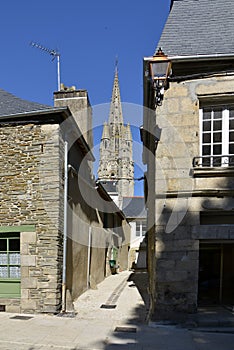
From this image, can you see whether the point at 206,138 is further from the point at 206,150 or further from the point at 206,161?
the point at 206,161

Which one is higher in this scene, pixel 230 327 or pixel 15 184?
pixel 15 184

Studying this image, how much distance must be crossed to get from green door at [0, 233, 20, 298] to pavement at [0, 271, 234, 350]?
0.50 m

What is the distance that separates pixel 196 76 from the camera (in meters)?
5.64

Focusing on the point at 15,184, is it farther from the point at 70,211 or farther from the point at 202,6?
the point at 202,6

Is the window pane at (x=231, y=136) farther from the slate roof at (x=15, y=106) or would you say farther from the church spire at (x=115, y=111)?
the church spire at (x=115, y=111)

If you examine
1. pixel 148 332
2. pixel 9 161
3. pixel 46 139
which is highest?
pixel 46 139

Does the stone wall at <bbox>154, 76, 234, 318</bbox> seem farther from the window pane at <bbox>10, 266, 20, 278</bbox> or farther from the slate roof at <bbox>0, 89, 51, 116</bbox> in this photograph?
the window pane at <bbox>10, 266, 20, 278</bbox>

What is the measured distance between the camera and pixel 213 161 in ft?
18.5

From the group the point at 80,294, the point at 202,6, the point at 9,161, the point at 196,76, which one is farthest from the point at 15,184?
the point at 202,6

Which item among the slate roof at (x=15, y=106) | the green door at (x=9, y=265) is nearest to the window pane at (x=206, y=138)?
the slate roof at (x=15, y=106)

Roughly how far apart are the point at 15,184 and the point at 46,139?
1.26m

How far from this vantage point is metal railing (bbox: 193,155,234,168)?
5.59 meters

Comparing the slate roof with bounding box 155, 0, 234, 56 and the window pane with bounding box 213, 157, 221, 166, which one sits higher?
the slate roof with bounding box 155, 0, 234, 56

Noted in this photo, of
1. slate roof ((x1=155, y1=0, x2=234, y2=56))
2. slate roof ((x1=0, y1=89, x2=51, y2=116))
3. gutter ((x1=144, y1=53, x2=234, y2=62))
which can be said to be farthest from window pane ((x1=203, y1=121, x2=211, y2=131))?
slate roof ((x1=0, y1=89, x2=51, y2=116))
